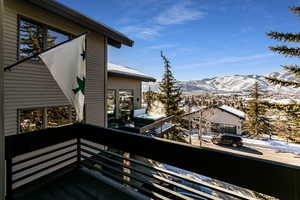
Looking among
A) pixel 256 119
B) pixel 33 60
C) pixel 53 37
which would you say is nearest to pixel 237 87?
pixel 256 119

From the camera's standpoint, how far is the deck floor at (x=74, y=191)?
7.61 ft

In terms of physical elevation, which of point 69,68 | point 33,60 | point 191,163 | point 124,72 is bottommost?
point 191,163

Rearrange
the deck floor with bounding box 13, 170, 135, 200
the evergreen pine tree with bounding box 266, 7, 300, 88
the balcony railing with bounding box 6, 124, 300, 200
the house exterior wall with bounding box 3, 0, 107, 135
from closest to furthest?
the balcony railing with bounding box 6, 124, 300, 200 → the deck floor with bounding box 13, 170, 135, 200 → the house exterior wall with bounding box 3, 0, 107, 135 → the evergreen pine tree with bounding box 266, 7, 300, 88

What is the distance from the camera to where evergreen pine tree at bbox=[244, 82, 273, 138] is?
1767cm

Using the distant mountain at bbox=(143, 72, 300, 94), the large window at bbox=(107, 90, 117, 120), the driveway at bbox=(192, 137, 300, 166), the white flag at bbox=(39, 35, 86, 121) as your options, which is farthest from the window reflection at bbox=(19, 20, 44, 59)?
the driveway at bbox=(192, 137, 300, 166)

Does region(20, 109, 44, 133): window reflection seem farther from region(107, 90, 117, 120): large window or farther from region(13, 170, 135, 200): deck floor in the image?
region(107, 90, 117, 120): large window

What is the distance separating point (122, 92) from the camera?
359 inches

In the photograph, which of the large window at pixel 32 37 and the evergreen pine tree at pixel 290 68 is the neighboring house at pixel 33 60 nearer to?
the large window at pixel 32 37

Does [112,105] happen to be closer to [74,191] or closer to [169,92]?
[74,191]

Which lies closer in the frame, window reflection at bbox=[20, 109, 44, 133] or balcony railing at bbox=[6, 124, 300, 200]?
balcony railing at bbox=[6, 124, 300, 200]

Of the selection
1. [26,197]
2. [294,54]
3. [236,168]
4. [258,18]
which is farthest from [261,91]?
[26,197]

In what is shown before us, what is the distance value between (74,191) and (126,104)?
7.14 m

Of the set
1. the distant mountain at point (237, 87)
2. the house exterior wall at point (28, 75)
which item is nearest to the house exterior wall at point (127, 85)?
the house exterior wall at point (28, 75)

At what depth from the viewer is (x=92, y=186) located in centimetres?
256
